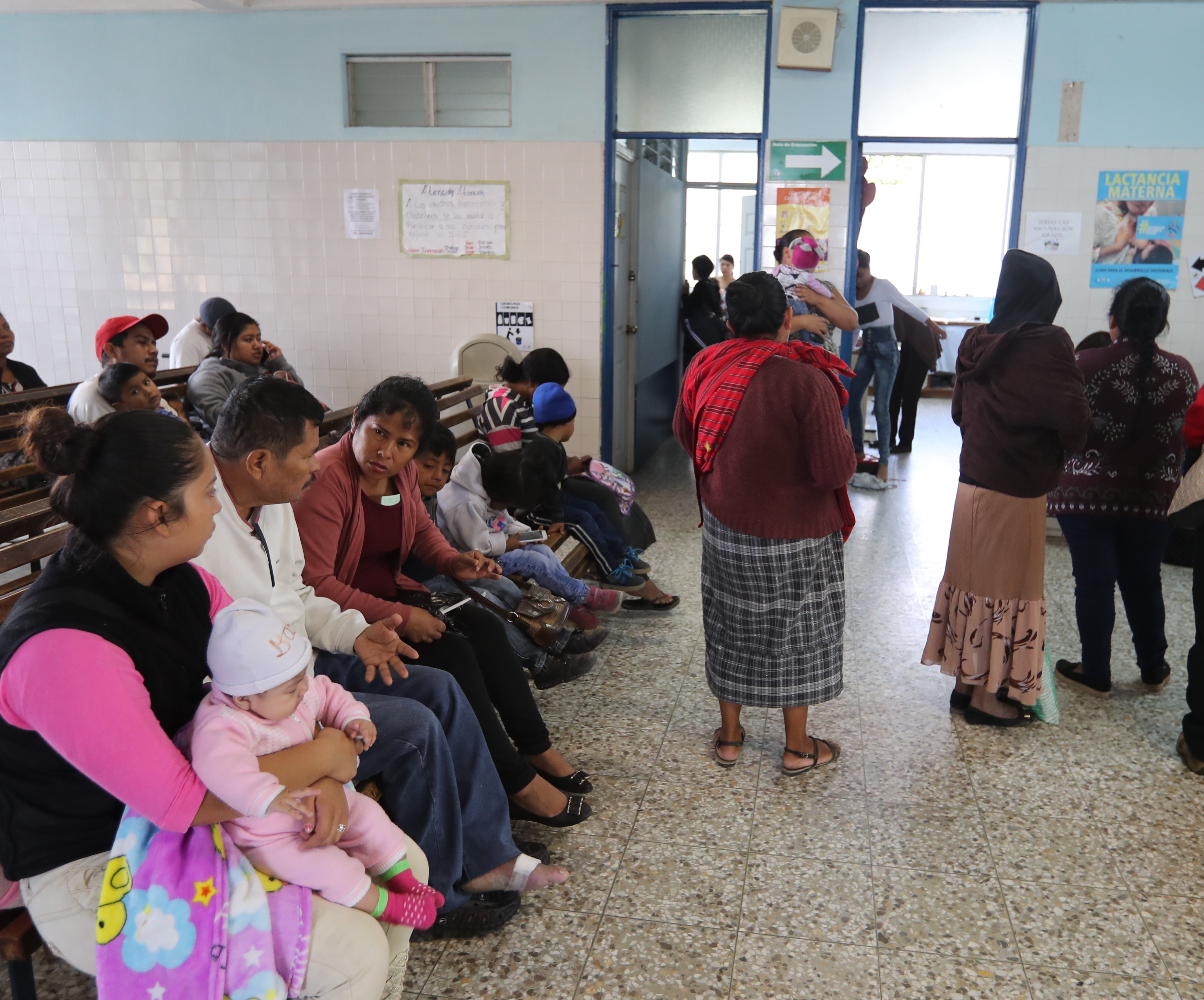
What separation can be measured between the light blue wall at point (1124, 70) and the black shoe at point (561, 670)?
423 centimetres

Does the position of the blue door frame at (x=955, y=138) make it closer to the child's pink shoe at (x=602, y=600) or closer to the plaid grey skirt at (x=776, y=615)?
the child's pink shoe at (x=602, y=600)

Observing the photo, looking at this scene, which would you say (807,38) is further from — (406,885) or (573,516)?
(406,885)

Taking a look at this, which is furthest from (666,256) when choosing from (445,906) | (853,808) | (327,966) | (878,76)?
(327,966)

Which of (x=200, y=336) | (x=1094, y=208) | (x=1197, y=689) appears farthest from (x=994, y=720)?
(x=200, y=336)

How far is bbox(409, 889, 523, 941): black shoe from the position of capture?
6.81ft

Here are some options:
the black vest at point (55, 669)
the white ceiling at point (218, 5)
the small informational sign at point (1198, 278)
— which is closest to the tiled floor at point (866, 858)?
the black vest at point (55, 669)

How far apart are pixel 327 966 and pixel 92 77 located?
6373 mm

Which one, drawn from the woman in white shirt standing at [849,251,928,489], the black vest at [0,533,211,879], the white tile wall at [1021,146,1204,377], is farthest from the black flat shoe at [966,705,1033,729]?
the woman in white shirt standing at [849,251,928,489]

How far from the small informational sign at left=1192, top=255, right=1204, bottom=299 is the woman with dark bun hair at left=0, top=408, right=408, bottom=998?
566cm

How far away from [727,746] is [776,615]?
0.46 meters

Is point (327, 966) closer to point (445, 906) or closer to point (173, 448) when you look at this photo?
point (445, 906)

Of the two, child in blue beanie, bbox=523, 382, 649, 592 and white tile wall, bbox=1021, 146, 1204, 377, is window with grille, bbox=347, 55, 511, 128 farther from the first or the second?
white tile wall, bbox=1021, 146, 1204, 377

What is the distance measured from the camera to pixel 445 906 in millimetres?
2078

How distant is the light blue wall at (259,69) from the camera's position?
225 inches
